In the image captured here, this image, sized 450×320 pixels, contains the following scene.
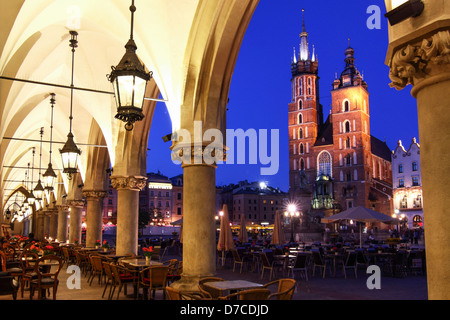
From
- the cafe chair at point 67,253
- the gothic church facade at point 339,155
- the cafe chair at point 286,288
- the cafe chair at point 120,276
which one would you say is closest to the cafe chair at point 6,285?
the cafe chair at point 120,276

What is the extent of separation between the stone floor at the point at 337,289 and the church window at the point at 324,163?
5817cm

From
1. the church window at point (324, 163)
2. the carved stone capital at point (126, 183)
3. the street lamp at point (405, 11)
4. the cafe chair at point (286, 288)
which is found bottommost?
the cafe chair at point (286, 288)

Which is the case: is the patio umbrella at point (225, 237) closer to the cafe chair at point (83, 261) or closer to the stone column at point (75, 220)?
the cafe chair at point (83, 261)

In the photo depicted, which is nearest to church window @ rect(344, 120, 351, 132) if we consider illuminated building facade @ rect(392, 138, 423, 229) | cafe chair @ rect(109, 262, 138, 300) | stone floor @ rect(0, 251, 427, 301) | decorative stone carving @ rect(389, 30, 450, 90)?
illuminated building facade @ rect(392, 138, 423, 229)

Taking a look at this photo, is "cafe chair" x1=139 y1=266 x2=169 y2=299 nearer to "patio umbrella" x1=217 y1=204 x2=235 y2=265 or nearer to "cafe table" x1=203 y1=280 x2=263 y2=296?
"cafe table" x1=203 y1=280 x2=263 y2=296

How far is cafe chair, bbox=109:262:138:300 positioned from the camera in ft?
28.0

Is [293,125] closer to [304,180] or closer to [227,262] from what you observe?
[304,180]

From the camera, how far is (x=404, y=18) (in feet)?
10.1

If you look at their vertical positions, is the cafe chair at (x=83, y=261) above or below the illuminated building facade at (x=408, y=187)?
below

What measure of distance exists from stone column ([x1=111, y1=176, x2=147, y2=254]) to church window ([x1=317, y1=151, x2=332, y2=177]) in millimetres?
60483

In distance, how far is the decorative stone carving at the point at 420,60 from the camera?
2879 mm

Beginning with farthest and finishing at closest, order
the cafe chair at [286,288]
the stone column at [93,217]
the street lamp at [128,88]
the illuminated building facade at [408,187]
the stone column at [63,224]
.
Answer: the illuminated building facade at [408,187], the stone column at [63,224], the stone column at [93,217], the street lamp at [128,88], the cafe chair at [286,288]

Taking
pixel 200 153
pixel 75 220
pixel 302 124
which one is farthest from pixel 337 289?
pixel 302 124
